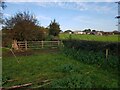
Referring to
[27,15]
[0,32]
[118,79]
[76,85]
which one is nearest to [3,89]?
[76,85]

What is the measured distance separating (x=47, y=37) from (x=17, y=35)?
7.99 meters

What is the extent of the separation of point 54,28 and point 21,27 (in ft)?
59.3

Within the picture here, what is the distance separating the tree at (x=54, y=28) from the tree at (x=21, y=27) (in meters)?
14.7

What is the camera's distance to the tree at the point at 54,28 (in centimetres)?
5097

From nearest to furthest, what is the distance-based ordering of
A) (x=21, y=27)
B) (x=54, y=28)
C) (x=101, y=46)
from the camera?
(x=101, y=46), (x=21, y=27), (x=54, y=28)

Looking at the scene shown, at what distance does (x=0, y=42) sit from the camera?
2723 centimetres

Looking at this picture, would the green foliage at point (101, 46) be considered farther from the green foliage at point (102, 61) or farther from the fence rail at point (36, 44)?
the fence rail at point (36, 44)

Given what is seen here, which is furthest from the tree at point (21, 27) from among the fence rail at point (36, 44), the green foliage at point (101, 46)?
the green foliage at point (101, 46)

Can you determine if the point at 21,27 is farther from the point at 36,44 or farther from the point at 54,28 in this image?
the point at 54,28

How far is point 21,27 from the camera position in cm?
3375

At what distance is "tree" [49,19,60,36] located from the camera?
5097 centimetres

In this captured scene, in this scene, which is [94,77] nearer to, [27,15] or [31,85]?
[31,85]

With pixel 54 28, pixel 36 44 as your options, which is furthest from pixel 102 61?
pixel 54 28

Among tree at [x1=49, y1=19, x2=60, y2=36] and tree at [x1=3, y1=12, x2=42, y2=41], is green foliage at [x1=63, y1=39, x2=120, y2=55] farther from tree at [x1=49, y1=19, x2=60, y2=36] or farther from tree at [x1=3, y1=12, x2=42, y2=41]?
tree at [x1=49, y1=19, x2=60, y2=36]
